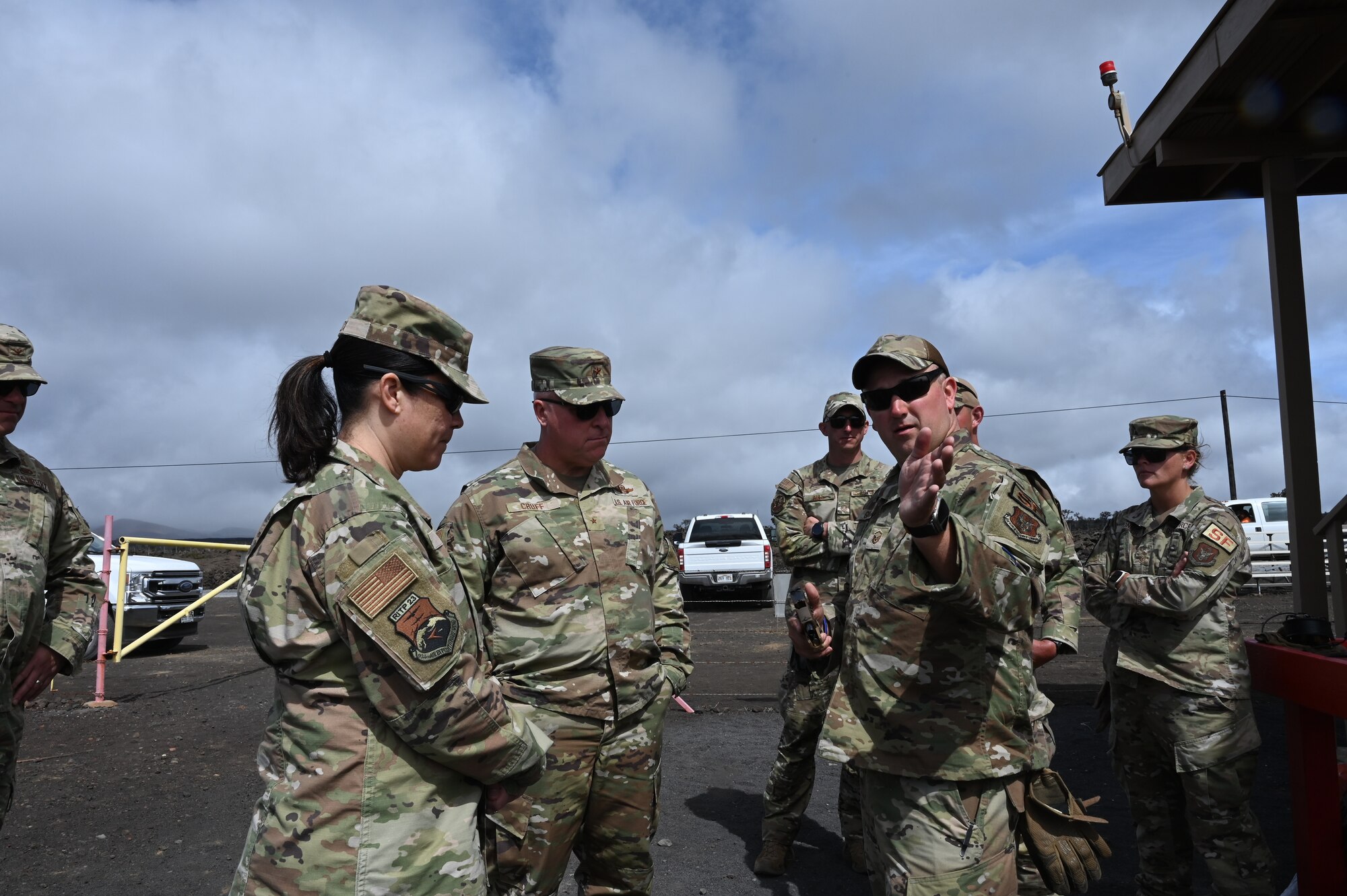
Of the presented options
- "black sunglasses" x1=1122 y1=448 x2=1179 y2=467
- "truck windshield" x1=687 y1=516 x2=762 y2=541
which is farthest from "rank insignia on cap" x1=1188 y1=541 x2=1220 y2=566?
"truck windshield" x1=687 y1=516 x2=762 y2=541

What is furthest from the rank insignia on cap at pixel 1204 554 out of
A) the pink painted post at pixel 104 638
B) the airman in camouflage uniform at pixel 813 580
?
the pink painted post at pixel 104 638

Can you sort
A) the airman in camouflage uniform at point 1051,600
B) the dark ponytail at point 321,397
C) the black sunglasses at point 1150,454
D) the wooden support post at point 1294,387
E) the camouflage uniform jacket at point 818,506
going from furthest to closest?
the wooden support post at point 1294,387, the camouflage uniform jacket at point 818,506, the black sunglasses at point 1150,454, the airman in camouflage uniform at point 1051,600, the dark ponytail at point 321,397

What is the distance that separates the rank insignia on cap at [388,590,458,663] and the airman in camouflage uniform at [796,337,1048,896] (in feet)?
3.72

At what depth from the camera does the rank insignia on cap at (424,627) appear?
72.5 inches

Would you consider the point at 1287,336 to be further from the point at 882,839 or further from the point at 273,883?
the point at 273,883

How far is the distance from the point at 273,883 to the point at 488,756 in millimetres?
484

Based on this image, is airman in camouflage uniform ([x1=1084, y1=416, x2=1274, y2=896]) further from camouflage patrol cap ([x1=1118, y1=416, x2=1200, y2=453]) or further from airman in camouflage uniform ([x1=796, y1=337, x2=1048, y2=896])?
airman in camouflage uniform ([x1=796, y1=337, x2=1048, y2=896])

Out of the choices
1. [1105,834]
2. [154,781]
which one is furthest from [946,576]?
[154,781]

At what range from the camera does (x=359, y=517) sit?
1.91 m

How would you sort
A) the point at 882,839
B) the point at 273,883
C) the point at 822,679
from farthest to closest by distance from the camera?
the point at 822,679
the point at 882,839
the point at 273,883

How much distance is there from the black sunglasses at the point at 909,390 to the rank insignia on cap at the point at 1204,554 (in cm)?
207

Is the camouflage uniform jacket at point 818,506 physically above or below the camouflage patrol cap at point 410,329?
below

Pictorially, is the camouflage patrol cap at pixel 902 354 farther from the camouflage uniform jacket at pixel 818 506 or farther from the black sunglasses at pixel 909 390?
the camouflage uniform jacket at pixel 818 506

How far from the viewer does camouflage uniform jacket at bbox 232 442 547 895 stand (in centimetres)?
186
